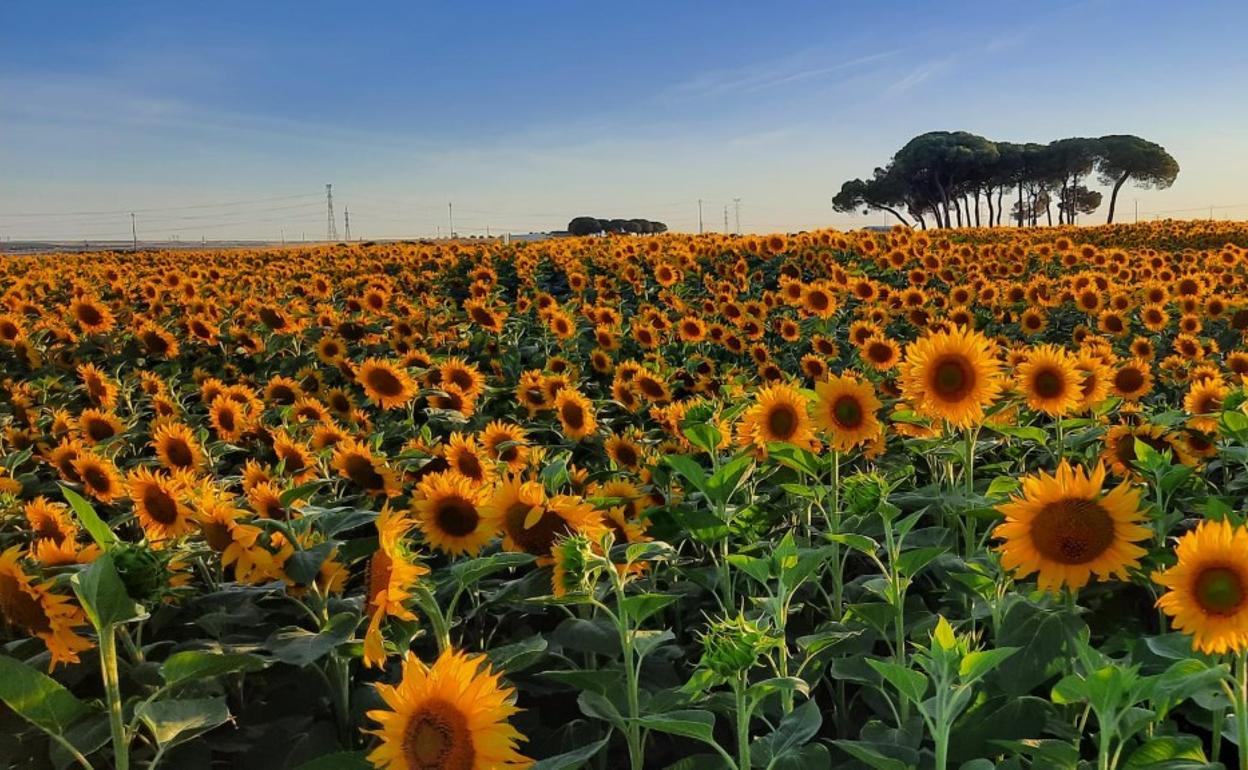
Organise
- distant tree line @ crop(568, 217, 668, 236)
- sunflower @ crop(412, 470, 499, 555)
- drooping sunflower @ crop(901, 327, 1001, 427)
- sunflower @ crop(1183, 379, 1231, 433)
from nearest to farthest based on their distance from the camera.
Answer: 1. sunflower @ crop(412, 470, 499, 555)
2. drooping sunflower @ crop(901, 327, 1001, 427)
3. sunflower @ crop(1183, 379, 1231, 433)
4. distant tree line @ crop(568, 217, 668, 236)

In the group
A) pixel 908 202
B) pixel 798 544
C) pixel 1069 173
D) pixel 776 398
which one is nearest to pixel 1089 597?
pixel 798 544

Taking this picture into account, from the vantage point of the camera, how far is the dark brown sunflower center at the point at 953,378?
3.13 metres

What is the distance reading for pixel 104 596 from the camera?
1.81 meters

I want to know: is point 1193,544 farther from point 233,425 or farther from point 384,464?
point 233,425

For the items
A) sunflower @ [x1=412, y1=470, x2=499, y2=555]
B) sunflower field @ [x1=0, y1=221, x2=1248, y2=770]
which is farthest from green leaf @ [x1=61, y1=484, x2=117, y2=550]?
sunflower @ [x1=412, y1=470, x2=499, y2=555]

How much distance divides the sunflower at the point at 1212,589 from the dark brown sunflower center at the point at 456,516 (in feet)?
5.56

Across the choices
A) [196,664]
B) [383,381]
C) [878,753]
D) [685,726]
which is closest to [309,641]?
[196,664]

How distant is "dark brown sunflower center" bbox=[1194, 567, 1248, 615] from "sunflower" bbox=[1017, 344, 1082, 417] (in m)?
1.91

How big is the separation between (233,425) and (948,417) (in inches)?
143

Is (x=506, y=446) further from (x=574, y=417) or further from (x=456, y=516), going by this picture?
(x=574, y=417)

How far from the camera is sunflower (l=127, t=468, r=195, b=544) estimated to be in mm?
2988

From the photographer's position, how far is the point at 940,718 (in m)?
1.64

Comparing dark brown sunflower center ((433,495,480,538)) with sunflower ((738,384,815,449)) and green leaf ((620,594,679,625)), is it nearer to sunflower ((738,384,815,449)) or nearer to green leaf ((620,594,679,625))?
green leaf ((620,594,679,625))

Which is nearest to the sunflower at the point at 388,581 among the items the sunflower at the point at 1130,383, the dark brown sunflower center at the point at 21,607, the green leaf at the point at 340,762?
the green leaf at the point at 340,762
